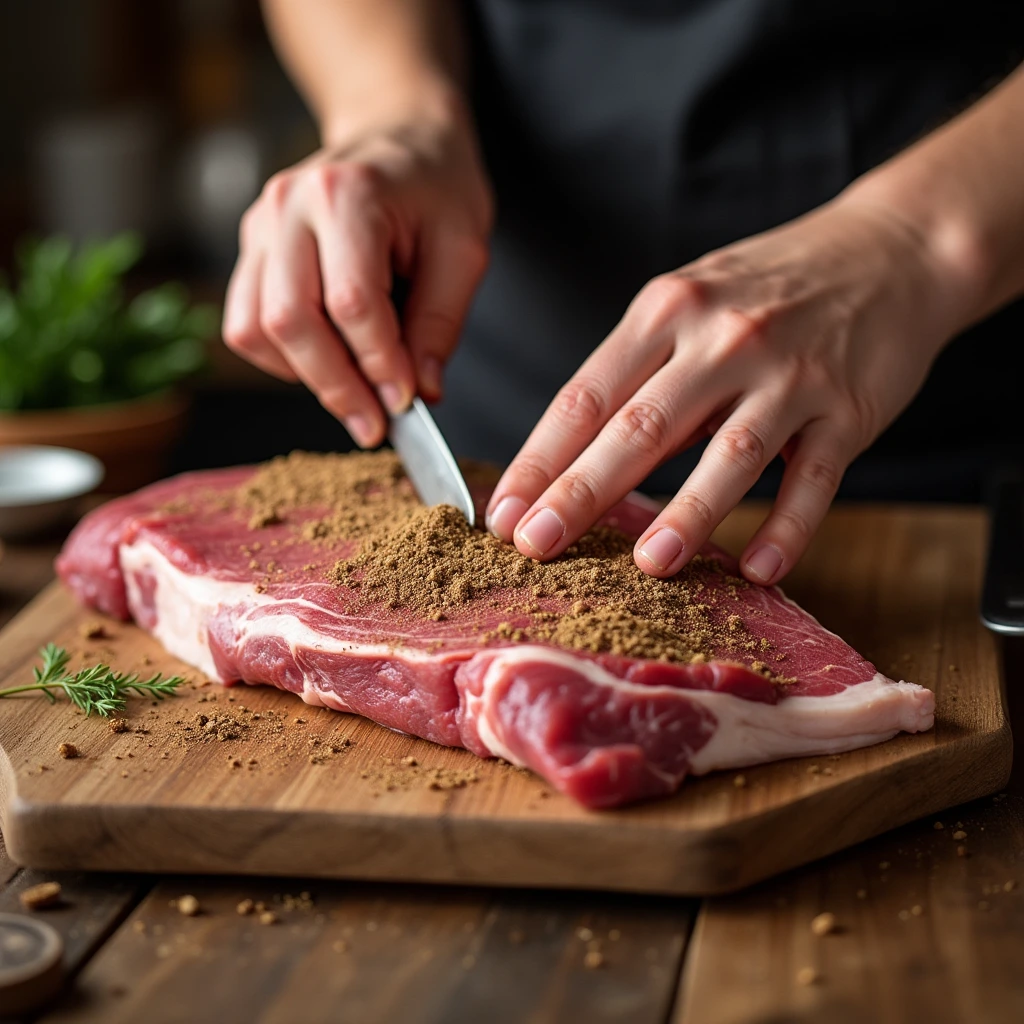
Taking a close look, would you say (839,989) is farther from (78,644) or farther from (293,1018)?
(78,644)

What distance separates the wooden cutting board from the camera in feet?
4.78

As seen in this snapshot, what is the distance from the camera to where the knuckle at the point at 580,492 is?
182cm

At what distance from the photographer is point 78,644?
212 cm

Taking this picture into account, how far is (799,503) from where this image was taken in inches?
76.1

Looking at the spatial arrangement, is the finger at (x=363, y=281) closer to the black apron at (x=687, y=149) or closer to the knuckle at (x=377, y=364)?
the knuckle at (x=377, y=364)

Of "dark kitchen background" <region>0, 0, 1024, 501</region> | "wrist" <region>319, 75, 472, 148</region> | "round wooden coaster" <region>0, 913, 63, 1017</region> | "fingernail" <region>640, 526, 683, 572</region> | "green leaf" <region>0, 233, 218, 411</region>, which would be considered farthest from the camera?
"dark kitchen background" <region>0, 0, 1024, 501</region>

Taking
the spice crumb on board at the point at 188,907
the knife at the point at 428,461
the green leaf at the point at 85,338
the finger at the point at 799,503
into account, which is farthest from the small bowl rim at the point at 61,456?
the finger at the point at 799,503

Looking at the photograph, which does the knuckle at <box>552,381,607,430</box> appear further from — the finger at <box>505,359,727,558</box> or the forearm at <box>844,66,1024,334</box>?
the forearm at <box>844,66,1024,334</box>

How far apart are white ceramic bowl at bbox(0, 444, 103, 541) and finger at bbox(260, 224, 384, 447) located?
2.33 ft

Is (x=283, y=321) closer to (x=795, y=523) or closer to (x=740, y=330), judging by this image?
(x=740, y=330)

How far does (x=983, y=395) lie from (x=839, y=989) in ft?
5.78

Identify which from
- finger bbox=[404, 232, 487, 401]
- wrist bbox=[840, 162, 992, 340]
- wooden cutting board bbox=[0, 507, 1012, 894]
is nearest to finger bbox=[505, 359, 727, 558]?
wooden cutting board bbox=[0, 507, 1012, 894]

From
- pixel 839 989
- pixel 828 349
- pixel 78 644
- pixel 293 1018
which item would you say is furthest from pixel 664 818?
pixel 78 644

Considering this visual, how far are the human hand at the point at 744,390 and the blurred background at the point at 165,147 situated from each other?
327 centimetres
